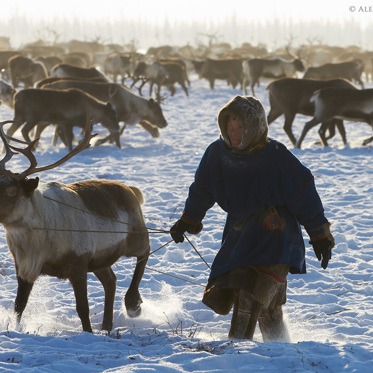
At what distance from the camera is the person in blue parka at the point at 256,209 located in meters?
3.30

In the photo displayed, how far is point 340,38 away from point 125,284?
448 ft

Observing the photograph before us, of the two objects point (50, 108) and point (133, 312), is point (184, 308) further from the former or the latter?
point (50, 108)

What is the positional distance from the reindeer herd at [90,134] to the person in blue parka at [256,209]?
89 centimetres

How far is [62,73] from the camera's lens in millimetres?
17125

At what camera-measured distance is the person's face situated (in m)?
3.31

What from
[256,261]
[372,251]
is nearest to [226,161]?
[256,261]

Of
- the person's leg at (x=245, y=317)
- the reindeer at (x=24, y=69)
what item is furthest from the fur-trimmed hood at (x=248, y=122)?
the reindeer at (x=24, y=69)

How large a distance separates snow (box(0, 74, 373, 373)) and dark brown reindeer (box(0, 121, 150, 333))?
33 centimetres

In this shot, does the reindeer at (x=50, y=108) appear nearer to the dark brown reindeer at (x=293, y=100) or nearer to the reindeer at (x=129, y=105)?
the reindeer at (x=129, y=105)

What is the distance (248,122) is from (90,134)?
1.36 meters

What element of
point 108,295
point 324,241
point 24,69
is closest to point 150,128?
point 24,69

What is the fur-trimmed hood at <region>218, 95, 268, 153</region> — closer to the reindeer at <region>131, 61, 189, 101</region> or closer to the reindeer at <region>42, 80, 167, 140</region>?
the reindeer at <region>42, 80, 167, 140</region>

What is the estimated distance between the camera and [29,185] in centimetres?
358

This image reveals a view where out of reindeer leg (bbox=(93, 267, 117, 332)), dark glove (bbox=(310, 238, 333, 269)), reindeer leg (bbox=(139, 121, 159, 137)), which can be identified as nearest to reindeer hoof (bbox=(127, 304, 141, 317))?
reindeer leg (bbox=(93, 267, 117, 332))
